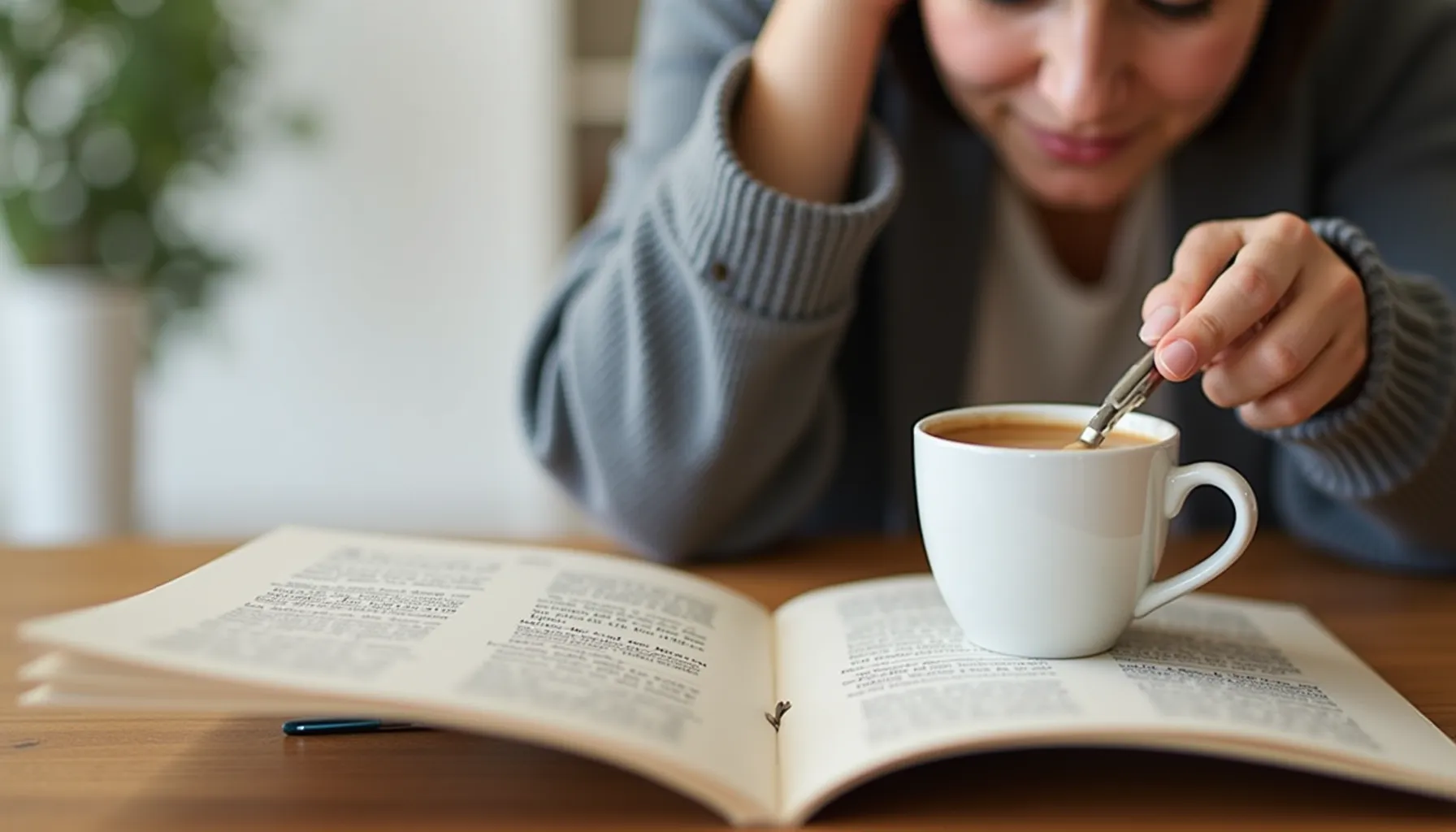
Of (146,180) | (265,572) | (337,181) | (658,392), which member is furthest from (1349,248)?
(337,181)

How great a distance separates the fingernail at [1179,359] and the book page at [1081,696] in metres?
0.12

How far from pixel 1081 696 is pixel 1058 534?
0.21ft

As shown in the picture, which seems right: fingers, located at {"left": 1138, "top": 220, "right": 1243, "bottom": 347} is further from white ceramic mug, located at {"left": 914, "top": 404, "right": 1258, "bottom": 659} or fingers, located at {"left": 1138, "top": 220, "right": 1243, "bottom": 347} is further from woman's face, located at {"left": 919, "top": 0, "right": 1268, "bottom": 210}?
woman's face, located at {"left": 919, "top": 0, "right": 1268, "bottom": 210}

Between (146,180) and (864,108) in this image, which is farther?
(146,180)

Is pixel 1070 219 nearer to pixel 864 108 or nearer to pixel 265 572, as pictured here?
pixel 864 108

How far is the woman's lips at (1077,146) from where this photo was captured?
0.82 m

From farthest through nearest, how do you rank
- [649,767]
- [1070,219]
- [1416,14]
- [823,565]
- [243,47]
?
[243,47] < [1070,219] < [1416,14] < [823,565] < [649,767]

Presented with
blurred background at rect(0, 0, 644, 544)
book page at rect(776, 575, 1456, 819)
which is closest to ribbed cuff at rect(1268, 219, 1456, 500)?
book page at rect(776, 575, 1456, 819)

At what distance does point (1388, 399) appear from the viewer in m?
0.67

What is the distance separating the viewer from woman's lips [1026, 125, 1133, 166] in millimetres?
824

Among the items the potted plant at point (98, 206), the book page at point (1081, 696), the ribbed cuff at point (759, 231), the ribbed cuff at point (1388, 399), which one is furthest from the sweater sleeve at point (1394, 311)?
the potted plant at point (98, 206)

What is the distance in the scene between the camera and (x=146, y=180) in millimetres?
1682

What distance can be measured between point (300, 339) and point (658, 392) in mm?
1498

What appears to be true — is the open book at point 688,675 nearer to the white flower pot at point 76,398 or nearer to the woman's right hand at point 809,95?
the woman's right hand at point 809,95
